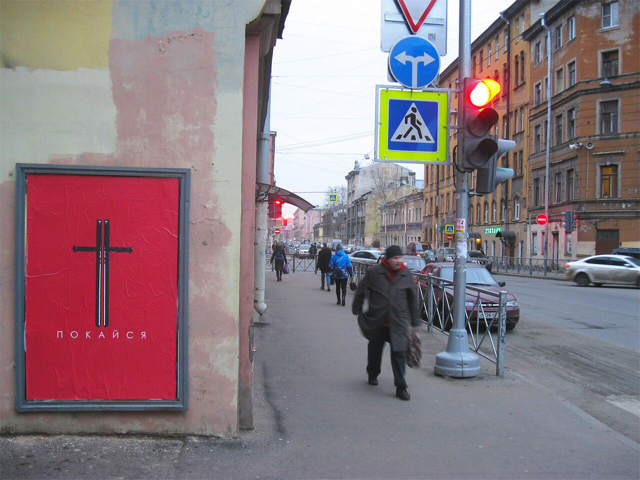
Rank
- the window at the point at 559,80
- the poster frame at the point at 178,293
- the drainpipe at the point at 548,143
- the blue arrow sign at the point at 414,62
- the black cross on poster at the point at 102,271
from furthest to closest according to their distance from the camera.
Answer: the window at the point at 559,80, the drainpipe at the point at 548,143, the blue arrow sign at the point at 414,62, the black cross on poster at the point at 102,271, the poster frame at the point at 178,293

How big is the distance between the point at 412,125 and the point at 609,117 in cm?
3496

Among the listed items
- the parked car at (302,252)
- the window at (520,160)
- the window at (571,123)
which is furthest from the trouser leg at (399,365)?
the window at (520,160)

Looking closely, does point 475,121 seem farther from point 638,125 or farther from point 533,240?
point 533,240

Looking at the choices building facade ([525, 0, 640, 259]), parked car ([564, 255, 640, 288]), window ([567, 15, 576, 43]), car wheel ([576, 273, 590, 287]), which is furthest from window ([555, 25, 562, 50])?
car wheel ([576, 273, 590, 287])

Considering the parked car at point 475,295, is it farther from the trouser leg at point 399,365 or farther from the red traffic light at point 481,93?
the red traffic light at point 481,93

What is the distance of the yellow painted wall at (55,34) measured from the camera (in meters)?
4.90

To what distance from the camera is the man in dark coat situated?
6.77 meters

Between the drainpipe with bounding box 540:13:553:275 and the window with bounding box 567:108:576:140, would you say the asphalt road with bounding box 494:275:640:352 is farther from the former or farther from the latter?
the window with bounding box 567:108:576:140

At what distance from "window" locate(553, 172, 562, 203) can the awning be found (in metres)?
32.8

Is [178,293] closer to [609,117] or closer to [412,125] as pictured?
[412,125]

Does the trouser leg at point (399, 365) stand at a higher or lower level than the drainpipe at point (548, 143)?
lower

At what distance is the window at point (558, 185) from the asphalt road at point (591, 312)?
20.4 meters

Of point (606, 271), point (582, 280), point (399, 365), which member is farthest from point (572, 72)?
point (399, 365)

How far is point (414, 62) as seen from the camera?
7.92 meters
